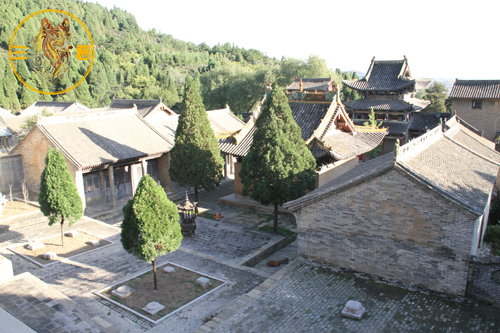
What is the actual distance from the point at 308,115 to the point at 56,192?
13.0 metres

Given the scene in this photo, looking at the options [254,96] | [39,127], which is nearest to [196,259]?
[39,127]

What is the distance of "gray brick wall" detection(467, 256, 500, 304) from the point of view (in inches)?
368

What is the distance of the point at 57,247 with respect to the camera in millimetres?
14383

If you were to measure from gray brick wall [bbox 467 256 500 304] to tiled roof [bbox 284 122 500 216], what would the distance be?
51.9 inches

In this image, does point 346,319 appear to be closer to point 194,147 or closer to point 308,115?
point 194,147

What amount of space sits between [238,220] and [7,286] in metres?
10.3

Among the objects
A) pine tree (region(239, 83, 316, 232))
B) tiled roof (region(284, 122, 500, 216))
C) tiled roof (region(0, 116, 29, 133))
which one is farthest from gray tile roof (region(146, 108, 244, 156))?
tiled roof (region(0, 116, 29, 133))

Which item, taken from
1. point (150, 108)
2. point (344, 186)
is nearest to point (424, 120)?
point (150, 108)

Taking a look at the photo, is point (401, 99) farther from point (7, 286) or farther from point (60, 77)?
point (60, 77)

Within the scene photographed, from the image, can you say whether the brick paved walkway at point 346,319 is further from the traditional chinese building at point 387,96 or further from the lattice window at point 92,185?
the traditional chinese building at point 387,96

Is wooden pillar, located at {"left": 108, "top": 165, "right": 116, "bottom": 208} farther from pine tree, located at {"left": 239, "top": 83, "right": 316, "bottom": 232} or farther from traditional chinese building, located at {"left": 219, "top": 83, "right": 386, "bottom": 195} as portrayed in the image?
pine tree, located at {"left": 239, "top": 83, "right": 316, "bottom": 232}

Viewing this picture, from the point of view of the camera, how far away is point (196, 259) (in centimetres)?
1341

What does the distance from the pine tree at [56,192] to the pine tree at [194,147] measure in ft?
19.7

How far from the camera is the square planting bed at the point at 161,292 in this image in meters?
10.0
